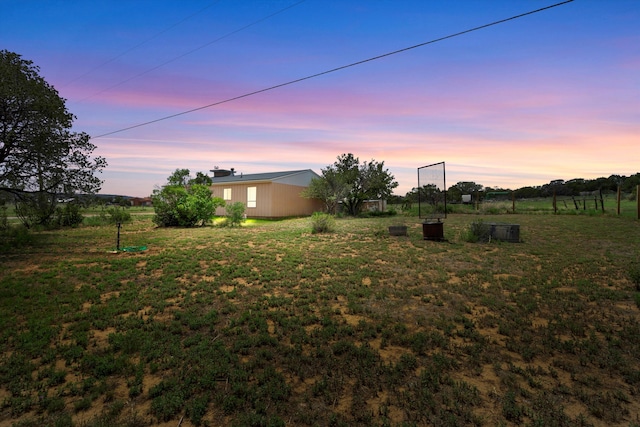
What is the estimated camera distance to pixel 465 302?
14.3 feet

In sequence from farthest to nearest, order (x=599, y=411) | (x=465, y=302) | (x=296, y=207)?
(x=296, y=207), (x=465, y=302), (x=599, y=411)

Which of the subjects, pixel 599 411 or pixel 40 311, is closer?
pixel 599 411

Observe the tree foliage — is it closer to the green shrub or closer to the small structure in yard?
the green shrub

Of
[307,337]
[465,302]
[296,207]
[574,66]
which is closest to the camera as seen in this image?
[307,337]

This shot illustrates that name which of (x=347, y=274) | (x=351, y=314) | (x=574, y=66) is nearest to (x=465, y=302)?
(x=351, y=314)

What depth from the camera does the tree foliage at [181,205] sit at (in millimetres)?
14242

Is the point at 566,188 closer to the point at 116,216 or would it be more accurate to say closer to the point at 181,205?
the point at 181,205

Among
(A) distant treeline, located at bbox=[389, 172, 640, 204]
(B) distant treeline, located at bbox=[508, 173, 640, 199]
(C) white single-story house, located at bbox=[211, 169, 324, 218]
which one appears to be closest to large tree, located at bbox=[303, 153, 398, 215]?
(C) white single-story house, located at bbox=[211, 169, 324, 218]

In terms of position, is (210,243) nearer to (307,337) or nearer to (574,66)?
(307,337)

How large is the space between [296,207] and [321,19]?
1607 cm

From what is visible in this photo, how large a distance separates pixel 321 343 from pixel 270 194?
17968mm

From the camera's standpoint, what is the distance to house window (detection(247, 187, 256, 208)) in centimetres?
2141

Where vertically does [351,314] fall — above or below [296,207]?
below

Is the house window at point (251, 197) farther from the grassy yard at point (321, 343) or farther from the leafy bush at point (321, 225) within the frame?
the grassy yard at point (321, 343)
